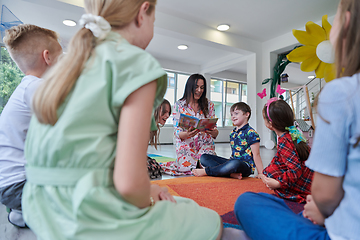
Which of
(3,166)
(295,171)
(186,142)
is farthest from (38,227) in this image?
(186,142)

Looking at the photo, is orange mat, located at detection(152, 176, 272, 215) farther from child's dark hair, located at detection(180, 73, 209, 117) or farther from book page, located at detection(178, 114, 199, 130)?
child's dark hair, located at detection(180, 73, 209, 117)

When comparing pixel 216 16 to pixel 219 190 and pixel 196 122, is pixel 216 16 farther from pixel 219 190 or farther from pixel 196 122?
pixel 219 190

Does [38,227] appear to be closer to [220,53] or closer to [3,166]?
[3,166]

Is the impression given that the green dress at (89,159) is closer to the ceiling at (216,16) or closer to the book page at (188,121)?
the book page at (188,121)

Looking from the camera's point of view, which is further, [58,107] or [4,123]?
[4,123]

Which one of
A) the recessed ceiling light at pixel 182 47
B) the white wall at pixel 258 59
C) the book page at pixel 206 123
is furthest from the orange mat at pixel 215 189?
the recessed ceiling light at pixel 182 47

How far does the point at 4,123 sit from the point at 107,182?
806 millimetres

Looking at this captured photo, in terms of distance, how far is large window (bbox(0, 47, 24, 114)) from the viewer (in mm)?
2477

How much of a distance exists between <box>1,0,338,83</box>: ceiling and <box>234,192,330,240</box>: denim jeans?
3539 mm

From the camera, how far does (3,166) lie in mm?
985

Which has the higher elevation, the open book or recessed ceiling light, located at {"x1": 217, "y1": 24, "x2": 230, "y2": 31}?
recessed ceiling light, located at {"x1": 217, "y1": 24, "x2": 230, "y2": 31}

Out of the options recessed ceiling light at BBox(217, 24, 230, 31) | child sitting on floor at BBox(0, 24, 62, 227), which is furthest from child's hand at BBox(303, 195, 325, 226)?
recessed ceiling light at BBox(217, 24, 230, 31)

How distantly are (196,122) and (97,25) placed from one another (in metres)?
1.74

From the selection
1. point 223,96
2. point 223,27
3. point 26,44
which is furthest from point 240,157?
point 223,96
